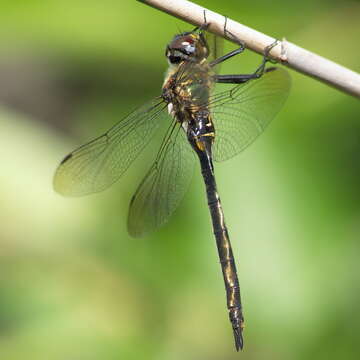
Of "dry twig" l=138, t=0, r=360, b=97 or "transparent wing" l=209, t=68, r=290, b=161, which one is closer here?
"dry twig" l=138, t=0, r=360, b=97

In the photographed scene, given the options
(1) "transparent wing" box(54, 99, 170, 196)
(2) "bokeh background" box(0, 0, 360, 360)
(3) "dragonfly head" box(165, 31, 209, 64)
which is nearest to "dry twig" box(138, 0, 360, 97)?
(3) "dragonfly head" box(165, 31, 209, 64)

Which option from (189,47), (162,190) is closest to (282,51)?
(189,47)

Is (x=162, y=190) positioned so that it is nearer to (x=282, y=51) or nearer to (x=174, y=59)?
A: (x=174, y=59)

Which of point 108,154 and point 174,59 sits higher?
A: point 174,59

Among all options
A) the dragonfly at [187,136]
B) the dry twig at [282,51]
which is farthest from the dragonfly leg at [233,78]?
the dry twig at [282,51]

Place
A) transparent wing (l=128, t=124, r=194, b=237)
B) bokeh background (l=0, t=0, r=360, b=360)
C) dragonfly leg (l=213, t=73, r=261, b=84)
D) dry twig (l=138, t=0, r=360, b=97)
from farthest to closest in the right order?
bokeh background (l=0, t=0, r=360, b=360) < transparent wing (l=128, t=124, r=194, b=237) < dragonfly leg (l=213, t=73, r=261, b=84) < dry twig (l=138, t=0, r=360, b=97)

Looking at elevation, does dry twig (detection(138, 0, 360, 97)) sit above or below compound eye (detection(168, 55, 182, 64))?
below

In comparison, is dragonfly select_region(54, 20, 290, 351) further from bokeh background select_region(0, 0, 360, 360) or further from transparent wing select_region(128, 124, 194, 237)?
bokeh background select_region(0, 0, 360, 360)
